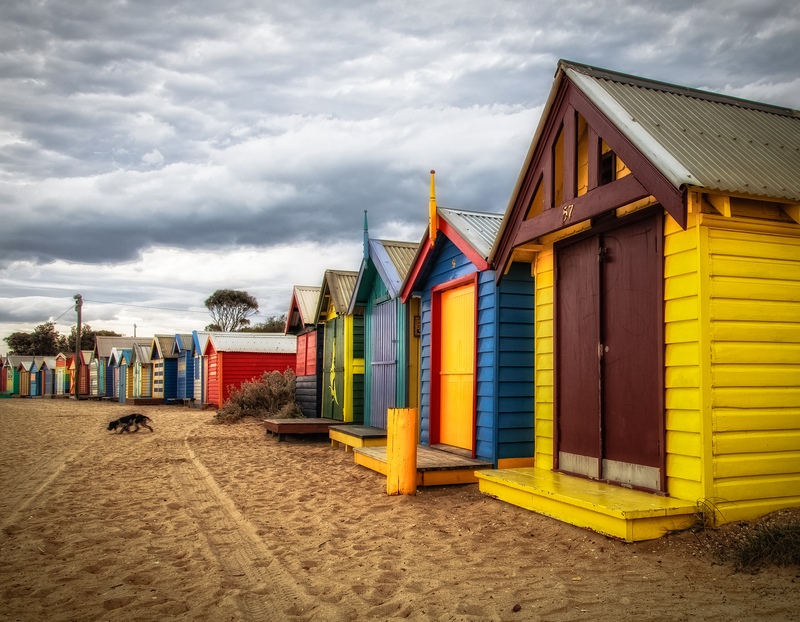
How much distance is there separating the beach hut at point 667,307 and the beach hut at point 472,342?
3.08ft

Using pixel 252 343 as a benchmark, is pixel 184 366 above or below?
below

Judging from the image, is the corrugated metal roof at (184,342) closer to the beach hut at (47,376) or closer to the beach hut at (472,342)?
the beach hut at (472,342)

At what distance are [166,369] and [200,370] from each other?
6.11 m

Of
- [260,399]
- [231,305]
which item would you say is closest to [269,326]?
[231,305]

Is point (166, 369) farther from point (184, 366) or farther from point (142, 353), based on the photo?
point (142, 353)

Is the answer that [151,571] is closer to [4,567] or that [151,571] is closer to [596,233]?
[4,567]

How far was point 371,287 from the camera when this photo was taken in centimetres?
1412

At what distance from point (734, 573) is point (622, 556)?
779 mm

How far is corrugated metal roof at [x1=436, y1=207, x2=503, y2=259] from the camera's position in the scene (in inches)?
346

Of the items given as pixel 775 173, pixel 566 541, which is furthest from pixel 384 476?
pixel 775 173

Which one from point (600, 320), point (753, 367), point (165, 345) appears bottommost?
point (753, 367)

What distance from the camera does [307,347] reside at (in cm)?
1877

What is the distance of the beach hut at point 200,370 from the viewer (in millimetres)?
31719

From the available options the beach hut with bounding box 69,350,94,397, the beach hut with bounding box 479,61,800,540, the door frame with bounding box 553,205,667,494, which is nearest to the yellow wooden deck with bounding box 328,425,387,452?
the beach hut with bounding box 479,61,800,540
